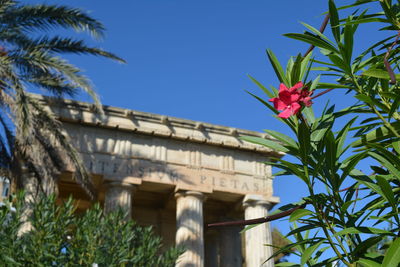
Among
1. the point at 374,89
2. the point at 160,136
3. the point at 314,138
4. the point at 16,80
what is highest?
the point at 160,136

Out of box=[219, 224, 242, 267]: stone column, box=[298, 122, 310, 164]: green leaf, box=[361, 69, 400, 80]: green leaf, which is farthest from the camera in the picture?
box=[219, 224, 242, 267]: stone column

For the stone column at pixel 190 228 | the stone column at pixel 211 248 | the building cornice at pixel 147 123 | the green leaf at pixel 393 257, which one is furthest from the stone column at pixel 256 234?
the green leaf at pixel 393 257

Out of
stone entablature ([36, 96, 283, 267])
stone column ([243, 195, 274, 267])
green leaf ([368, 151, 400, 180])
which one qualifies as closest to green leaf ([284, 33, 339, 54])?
green leaf ([368, 151, 400, 180])

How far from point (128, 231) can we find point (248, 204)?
37.9 ft

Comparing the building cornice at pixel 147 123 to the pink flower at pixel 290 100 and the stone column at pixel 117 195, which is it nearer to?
the stone column at pixel 117 195

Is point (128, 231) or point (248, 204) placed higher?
point (248, 204)

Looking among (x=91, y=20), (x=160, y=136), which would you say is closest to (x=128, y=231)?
(x=91, y=20)

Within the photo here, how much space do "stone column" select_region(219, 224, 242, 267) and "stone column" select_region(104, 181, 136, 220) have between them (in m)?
6.26

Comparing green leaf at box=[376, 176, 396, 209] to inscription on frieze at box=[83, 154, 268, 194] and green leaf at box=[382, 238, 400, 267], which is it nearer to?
green leaf at box=[382, 238, 400, 267]

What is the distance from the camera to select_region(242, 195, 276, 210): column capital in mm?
23078

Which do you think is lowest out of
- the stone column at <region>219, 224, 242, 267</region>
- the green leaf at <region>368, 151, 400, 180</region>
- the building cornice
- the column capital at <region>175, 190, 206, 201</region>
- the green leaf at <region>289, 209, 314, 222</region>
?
the green leaf at <region>289, 209, 314, 222</region>

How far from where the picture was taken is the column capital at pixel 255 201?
75.7 feet

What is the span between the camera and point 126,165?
2166 centimetres

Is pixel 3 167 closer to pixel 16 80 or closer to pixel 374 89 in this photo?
pixel 16 80
